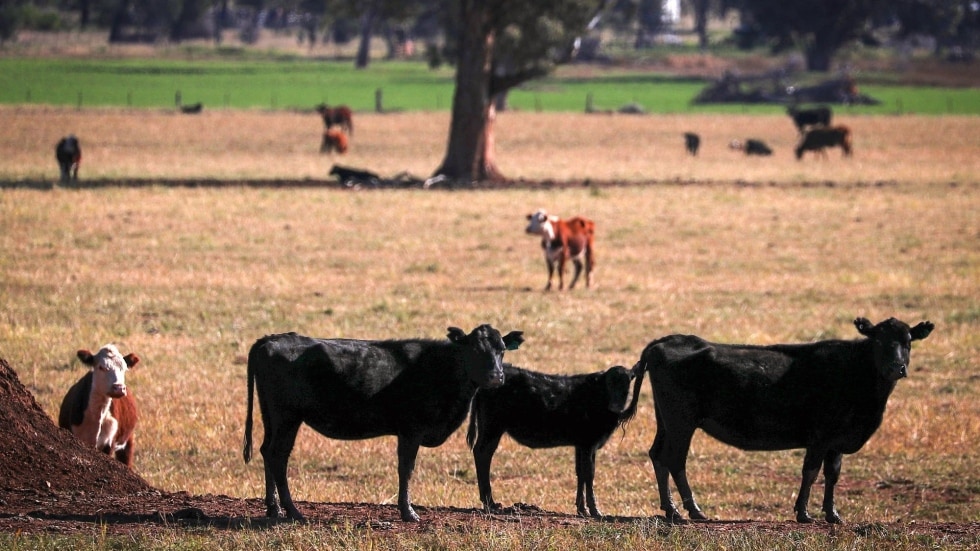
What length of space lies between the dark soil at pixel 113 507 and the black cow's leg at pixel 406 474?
0.08 meters

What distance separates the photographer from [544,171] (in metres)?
44.2

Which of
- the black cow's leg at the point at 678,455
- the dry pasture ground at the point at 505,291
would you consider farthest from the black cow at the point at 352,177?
the black cow's leg at the point at 678,455

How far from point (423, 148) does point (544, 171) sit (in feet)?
32.5

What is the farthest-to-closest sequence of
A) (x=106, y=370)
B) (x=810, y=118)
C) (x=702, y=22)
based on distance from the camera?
(x=702, y=22) < (x=810, y=118) < (x=106, y=370)

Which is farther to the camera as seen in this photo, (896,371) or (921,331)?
(921,331)

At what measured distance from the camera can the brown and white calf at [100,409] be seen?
37.9ft

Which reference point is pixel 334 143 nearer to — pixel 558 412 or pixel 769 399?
pixel 558 412

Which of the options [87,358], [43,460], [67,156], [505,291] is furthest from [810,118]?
[43,460]

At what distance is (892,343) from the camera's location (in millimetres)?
9180

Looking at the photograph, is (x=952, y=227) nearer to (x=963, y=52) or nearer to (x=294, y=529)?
(x=294, y=529)

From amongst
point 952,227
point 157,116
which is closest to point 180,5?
point 157,116

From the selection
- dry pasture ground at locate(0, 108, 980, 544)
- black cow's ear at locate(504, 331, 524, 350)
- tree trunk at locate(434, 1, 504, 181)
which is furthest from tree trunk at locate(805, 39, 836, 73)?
black cow's ear at locate(504, 331, 524, 350)

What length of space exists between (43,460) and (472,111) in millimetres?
30536

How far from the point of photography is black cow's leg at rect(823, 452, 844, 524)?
9.49 m
